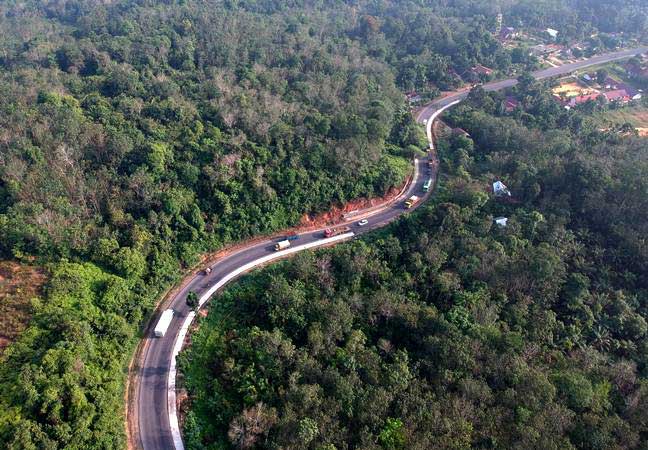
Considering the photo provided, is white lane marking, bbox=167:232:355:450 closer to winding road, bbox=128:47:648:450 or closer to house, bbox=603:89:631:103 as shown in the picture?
winding road, bbox=128:47:648:450

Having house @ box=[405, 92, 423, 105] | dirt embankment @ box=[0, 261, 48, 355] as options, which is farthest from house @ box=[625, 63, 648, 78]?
dirt embankment @ box=[0, 261, 48, 355]

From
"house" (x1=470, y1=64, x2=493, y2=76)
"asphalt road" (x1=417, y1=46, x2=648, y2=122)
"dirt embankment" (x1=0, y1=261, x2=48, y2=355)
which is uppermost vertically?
"dirt embankment" (x1=0, y1=261, x2=48, y2=355)

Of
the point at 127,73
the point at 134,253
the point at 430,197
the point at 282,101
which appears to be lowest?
the point at 430,197

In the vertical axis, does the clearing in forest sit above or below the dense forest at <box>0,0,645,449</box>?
below

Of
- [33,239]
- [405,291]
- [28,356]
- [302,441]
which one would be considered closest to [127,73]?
[33,239]

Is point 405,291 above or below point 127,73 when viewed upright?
below

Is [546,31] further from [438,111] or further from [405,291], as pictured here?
[405,291]
